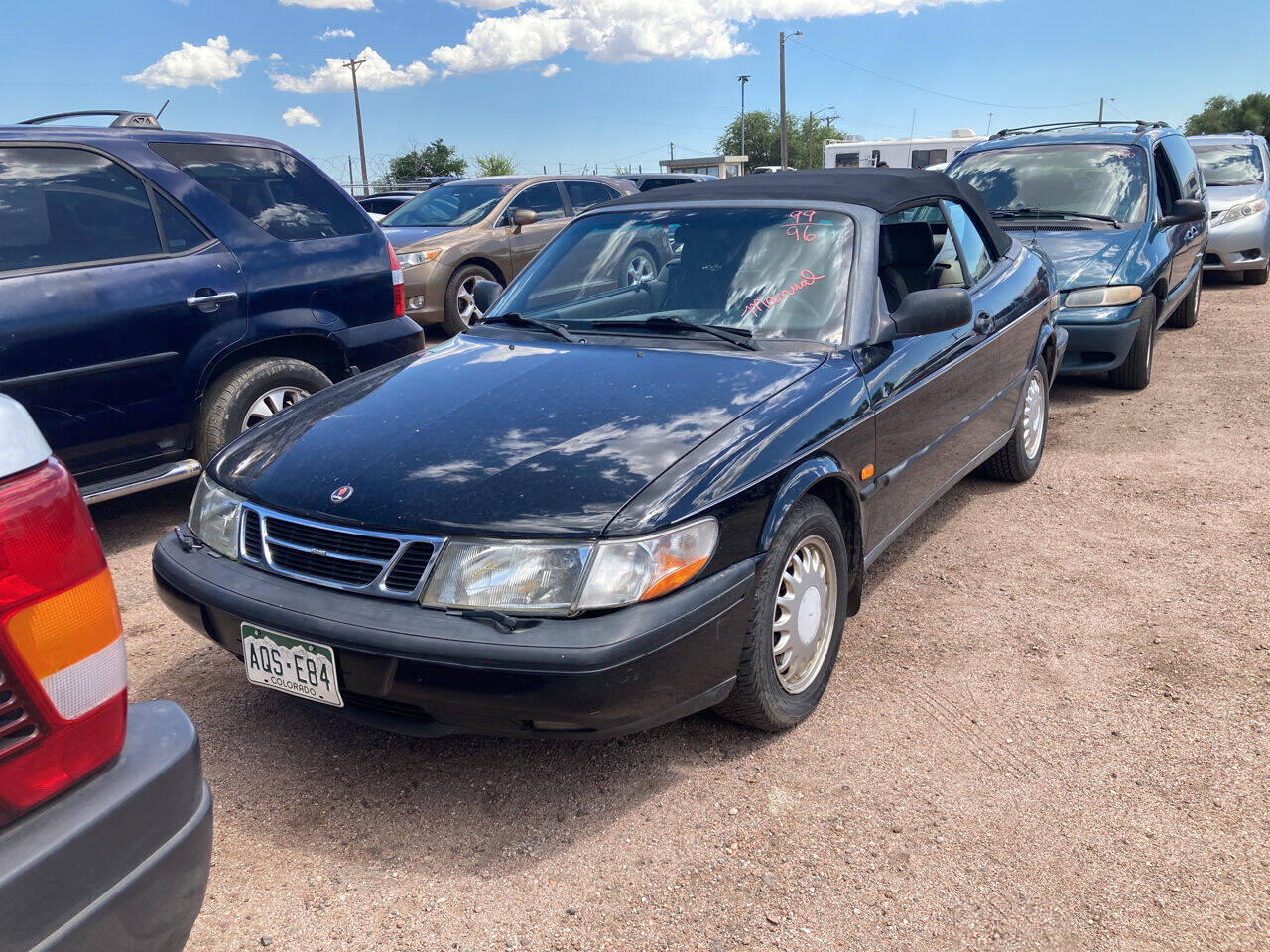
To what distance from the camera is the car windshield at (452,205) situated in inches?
413

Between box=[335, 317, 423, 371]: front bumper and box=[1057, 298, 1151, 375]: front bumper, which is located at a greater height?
box=[335, 317, 423, 371]: front bumper

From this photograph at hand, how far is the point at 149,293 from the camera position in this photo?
4438 millimetres

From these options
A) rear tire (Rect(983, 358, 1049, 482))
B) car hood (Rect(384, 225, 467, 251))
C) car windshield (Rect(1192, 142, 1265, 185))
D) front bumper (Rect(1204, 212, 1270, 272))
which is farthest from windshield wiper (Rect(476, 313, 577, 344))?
car windshield (Rect(1192, 142, 1265, 185))

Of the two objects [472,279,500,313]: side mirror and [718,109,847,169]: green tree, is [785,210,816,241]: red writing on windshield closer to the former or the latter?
[472,279,500,313]: side mirror

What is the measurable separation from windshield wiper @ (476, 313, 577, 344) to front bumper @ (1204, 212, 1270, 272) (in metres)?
10.3

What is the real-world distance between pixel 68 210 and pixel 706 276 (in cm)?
286

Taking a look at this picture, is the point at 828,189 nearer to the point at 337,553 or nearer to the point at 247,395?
the point at 337,553

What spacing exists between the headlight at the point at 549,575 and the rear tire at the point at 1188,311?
8.68 meters

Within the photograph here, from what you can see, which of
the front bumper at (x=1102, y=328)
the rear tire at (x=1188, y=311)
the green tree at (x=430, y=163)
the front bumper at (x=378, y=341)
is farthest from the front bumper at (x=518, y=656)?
the green tree at (x=430, y=163)

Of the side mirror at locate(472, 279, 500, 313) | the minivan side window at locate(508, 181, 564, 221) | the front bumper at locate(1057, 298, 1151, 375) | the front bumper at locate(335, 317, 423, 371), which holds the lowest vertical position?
the front bumper at locate(1057, 298, 1151, 375)

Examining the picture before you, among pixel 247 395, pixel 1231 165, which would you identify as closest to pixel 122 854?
pixel 247 395

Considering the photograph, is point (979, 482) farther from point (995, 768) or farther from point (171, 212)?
point (171, 212)

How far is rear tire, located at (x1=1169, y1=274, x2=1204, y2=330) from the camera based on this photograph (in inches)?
368

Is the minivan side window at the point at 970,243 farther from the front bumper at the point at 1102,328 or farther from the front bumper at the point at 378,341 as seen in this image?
the front bumper at the point at 378,341
